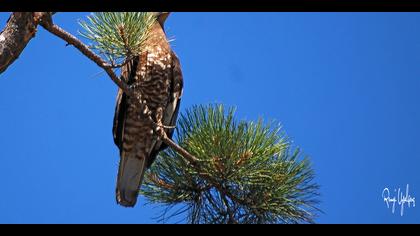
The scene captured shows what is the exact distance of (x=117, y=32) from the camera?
2.19m

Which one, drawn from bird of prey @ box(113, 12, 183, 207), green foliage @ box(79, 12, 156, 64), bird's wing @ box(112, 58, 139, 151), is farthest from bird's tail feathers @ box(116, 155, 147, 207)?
green foliage @ box(79, 12, 156, 64)

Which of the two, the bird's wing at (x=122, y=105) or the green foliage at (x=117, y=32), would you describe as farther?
the bird's wing at (x=122, y=105)

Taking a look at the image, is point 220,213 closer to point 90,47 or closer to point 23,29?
point 90,47

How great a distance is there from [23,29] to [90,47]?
23 cm

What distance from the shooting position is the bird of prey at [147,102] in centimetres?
362

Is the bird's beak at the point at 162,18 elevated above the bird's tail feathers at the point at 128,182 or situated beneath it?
elevated above

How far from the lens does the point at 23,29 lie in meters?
2.09

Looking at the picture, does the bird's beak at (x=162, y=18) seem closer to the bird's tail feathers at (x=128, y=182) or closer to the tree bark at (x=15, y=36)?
the bird's tail feathers at (x=128, y=182)

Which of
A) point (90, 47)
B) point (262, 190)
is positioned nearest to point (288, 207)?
point (262, 190)

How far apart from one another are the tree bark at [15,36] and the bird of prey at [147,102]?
1.46 metres

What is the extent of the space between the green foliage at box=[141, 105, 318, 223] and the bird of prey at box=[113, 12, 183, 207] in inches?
40.5

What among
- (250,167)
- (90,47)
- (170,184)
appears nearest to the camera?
(90,47)

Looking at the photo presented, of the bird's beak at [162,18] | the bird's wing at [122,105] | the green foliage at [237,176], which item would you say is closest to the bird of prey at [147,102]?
the bird's wing at [122,105]
